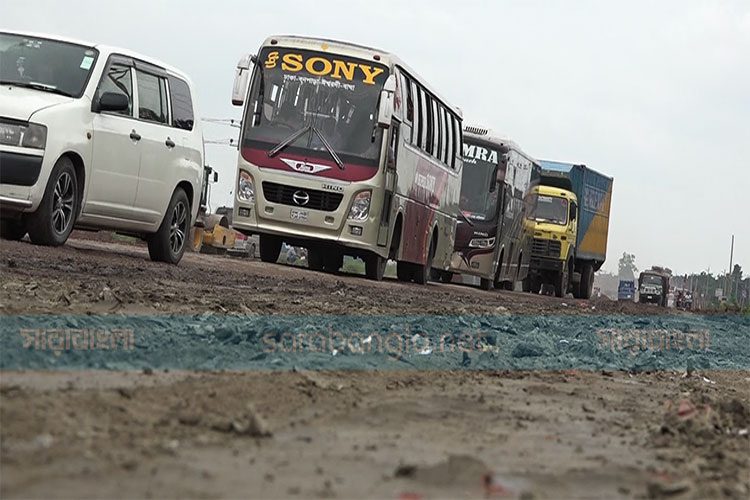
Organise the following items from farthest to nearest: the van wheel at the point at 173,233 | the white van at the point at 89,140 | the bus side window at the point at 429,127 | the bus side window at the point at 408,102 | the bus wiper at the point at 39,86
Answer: the bus side window at the point at 429,127 < the bus side window at the point at 408,102 < the van wheel at the point at 173,233 < the bus wiper at the point at 39,86 < the white van at the point at 89,140

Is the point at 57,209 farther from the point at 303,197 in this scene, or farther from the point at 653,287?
the point at 653,287

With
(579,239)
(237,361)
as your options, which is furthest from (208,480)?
(579,239)

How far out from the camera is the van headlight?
13.5m

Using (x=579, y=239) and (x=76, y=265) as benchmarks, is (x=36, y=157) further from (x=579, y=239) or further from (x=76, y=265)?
(x=579, y=239)

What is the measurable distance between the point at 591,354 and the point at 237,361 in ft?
17.5

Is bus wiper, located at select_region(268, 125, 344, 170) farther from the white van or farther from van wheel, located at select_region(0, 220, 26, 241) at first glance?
van wheel, located at select_region(0, 220, 26, 241)

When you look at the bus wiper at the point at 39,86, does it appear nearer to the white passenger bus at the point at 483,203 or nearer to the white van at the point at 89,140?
the white van at the point at 89,140

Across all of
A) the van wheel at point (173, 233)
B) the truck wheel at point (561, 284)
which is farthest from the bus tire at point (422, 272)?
the truck wheel at point (561, 284)

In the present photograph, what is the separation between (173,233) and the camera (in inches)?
666

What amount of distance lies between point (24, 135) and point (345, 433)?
8.48 meters

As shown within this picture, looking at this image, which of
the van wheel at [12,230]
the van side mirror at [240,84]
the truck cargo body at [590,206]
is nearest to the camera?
the van wheel at [12,230]

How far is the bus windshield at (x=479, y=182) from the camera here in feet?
109

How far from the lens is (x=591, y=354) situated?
40.8 feet

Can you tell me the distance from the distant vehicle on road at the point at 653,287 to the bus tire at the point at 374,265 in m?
54.1
